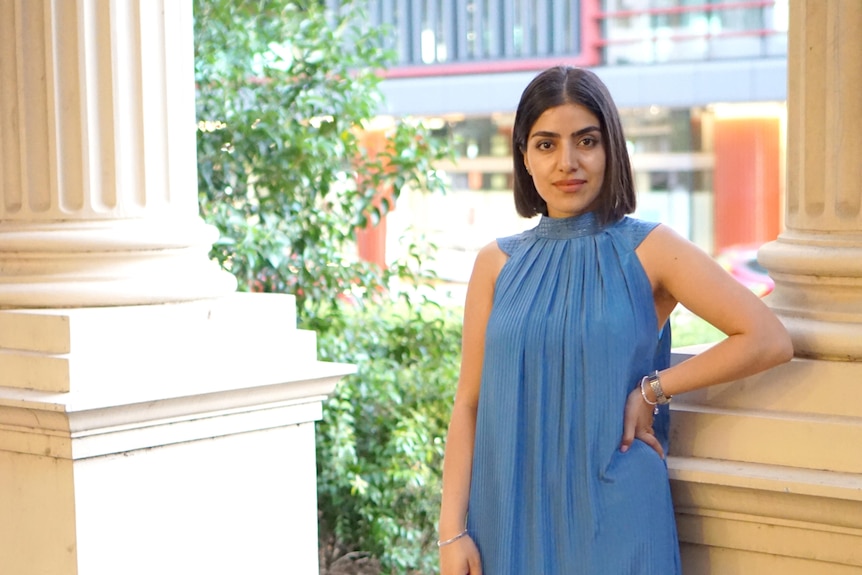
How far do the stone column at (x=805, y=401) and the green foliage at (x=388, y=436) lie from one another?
2.65 m

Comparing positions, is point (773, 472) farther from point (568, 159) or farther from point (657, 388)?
A: point (568, 159)

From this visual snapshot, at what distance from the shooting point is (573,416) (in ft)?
6.51

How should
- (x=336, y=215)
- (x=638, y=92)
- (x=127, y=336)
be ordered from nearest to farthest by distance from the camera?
(x=127, y=336) → (x=336, y=215) → (x=638, y=92)

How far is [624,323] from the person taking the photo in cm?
194

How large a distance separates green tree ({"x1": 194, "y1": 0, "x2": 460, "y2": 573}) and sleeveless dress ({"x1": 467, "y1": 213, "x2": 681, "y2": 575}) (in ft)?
8.82

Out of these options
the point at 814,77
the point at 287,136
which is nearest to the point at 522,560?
the point at 814,77

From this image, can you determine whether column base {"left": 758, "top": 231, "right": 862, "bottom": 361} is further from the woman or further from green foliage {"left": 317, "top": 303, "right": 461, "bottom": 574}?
green foliage {"left": 317, "top": 303, "right": 461, "bottom": 574}

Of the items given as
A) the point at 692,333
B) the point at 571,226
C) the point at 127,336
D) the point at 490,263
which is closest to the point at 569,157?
the point at 571,226

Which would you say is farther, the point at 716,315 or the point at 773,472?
the point at 773,472

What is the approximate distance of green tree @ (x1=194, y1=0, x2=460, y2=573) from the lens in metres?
4.82

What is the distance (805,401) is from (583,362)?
43 centimetres

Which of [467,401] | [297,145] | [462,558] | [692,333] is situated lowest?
[692,333]

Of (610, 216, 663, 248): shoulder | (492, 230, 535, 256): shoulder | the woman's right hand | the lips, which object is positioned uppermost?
the lips

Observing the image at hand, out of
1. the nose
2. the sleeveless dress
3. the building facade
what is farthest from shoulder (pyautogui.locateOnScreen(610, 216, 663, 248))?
the building facade
